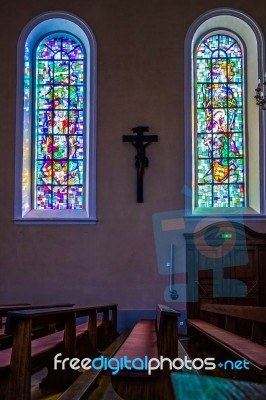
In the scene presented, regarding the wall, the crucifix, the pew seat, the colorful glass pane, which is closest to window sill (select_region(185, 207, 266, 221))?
the wall

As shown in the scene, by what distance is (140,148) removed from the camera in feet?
32.3

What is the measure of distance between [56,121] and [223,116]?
3207 mm

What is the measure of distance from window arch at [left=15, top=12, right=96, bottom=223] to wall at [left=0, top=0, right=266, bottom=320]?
0.16m

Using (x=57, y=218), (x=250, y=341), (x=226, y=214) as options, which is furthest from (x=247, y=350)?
(x=57, y=218)

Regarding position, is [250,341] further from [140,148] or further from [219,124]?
[219,124]

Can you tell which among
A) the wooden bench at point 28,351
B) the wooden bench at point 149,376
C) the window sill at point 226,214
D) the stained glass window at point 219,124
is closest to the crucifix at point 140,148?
the window sill at point 226,214

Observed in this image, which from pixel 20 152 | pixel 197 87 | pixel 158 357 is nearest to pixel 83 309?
pixel 158 357

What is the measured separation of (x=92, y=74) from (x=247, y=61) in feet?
9.84

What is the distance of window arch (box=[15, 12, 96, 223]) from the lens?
33.1 ft

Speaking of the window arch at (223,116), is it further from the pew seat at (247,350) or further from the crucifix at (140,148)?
the pew seat at (247,350)

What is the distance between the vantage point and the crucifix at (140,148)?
32.2 feet

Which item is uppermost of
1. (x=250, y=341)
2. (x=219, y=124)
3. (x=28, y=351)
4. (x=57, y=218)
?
(x=219, y=124)

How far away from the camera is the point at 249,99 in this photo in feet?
34.2

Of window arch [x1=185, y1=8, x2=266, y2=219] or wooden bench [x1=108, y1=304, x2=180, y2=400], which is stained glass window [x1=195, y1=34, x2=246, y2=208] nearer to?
window arch [x1=185, y1=8, x2=266, y2=219]
